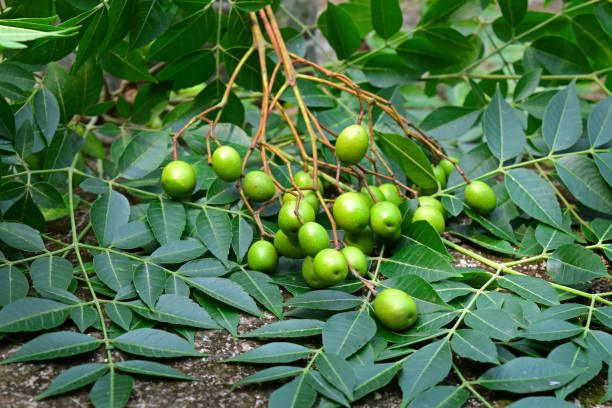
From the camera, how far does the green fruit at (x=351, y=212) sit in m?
1.04

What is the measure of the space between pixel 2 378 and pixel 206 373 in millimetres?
253

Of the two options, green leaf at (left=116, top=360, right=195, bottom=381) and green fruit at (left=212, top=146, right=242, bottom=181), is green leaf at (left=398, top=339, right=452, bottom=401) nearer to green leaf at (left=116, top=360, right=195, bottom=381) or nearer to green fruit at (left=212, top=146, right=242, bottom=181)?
green leaf at (left=116, top=360, right=195, bottom=381)

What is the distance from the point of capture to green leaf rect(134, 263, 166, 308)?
3.23 ft

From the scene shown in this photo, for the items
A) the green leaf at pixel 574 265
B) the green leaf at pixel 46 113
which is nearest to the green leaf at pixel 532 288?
the green leaf at pixel 574 265

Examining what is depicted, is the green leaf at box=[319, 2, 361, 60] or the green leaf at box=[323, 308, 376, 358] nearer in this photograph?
the green leaf at box=[323, 308, 376, 358]

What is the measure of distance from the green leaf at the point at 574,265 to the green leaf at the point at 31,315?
2.34 ft

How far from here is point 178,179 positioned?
113 cm

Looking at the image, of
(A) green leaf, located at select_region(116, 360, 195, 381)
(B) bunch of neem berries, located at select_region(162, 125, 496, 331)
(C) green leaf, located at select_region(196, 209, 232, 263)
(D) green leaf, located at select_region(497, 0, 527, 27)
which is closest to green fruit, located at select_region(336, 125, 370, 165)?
(B) bunch of neem berries, located at select_region(162, 125, 496, 331)

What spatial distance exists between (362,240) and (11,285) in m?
0.52

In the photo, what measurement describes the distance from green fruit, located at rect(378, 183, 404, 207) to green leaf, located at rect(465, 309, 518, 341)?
32 centimetres

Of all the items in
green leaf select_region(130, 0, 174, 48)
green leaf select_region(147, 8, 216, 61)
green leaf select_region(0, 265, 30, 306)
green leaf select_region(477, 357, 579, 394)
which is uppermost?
green leaf select_region(130, 0, 174, 48)

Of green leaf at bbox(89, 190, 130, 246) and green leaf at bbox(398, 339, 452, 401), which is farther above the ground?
green leaf at bbox(89, 190, 130, 246)

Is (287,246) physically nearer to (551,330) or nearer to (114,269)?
(114,269)

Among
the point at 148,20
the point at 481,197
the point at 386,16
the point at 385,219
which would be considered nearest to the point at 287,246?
the point at 385,219
